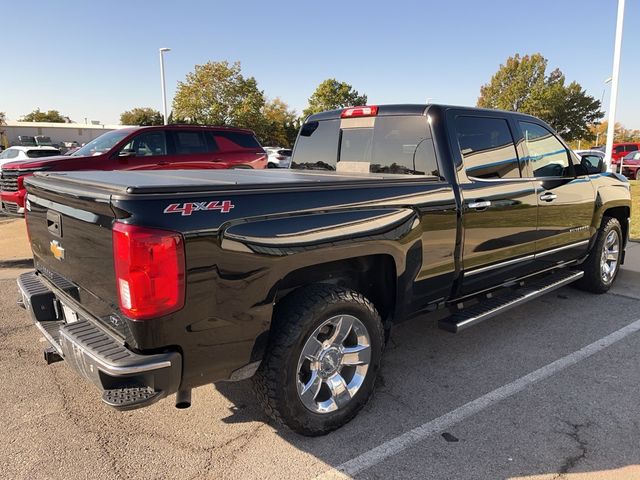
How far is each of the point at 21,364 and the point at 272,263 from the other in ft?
8.29

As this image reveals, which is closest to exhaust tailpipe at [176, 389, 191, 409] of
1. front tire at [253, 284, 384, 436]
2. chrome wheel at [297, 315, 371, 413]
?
front tire at [253, 284, 384, 436]

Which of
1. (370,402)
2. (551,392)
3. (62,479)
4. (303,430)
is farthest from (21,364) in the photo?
(551,392)

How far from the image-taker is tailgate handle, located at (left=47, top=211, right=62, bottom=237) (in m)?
2.70

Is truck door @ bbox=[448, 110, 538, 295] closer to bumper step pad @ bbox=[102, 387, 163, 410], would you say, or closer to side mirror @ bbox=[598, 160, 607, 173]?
side mirror @ bbox=[598, 160, 607, 173]

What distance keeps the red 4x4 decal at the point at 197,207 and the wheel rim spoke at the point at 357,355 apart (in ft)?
3.93

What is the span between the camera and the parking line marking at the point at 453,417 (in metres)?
2.54

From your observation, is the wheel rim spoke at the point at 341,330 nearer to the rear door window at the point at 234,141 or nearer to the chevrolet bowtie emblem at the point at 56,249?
the chevrolet bowtie emblem at the point at 56,249

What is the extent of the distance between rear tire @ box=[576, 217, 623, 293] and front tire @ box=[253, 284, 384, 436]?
3466mm

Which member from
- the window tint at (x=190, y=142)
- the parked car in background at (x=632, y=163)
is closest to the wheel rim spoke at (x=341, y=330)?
the window tint at (x=190, y=142)

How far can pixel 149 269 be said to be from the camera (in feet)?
6.75

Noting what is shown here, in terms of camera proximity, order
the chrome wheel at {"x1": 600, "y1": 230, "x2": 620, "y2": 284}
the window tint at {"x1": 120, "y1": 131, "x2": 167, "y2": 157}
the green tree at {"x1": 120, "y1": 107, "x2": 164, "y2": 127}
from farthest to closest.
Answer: the green tree at {"x1": 120, "y1": 107, "x2": 164, "y2": 127}
the window tint at {"x1": 120, "y1": 131, "x2": 167, "y2": 157}
the chrome wheel at {"x1": 600, "y1": 230, "x2": 620, "y2": 284}

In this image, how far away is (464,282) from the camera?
365 centimetres

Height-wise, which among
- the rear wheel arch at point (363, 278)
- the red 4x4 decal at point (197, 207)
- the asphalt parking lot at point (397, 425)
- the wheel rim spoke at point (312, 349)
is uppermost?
the red 4x4 decal at point (197, 207)

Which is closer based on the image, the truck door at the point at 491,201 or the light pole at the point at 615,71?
the truck door at the point at 491,201
